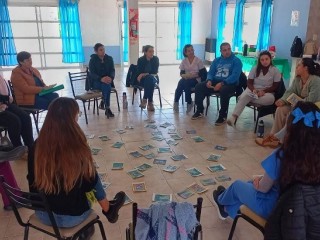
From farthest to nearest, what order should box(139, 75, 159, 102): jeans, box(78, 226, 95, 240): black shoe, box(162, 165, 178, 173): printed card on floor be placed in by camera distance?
box(139, 75, 159, 102): jeans, box(162, 165, 178, 173): printed card on floor, box(78, 226, 95, 240): black shoe

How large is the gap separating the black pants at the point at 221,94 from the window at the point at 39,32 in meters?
7.35

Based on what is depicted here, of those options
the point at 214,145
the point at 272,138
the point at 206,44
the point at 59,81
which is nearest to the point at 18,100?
the point at 214,145

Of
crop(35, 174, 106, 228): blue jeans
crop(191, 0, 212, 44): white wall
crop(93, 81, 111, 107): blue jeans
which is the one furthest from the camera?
crop(191, 0, 212, 44): white wall

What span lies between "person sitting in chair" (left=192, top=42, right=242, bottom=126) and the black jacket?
132 inches

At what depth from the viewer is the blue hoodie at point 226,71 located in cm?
491

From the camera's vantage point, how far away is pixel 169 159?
12.0 ft

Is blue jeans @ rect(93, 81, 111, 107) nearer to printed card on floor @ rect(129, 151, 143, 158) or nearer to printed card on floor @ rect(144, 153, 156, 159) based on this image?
printed card on floor @ rect(129, 151, 143, 158)

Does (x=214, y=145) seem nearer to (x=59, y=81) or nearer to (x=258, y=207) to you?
(x=258, y=207)

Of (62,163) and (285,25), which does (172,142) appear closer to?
(62,163)

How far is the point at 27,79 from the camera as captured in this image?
13.6ft

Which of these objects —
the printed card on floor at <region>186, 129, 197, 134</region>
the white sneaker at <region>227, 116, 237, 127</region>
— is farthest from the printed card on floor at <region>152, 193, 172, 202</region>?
the white sneaker at <region>227, 116, 237, 127</region>

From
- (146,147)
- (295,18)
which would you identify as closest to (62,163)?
(146,147)

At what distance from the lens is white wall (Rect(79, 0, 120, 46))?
411 inches

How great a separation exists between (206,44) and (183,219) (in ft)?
34.9
